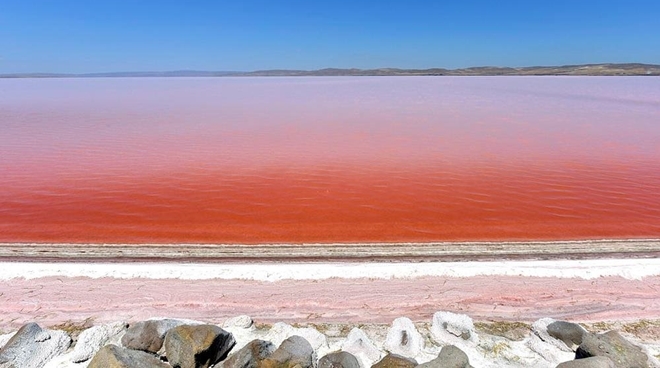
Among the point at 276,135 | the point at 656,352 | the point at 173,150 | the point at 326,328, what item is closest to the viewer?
the point at 656,352

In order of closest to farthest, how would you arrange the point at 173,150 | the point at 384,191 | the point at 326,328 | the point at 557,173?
the point at 326,328 → the point at 384,191 → the point at 557,173 → the point at 173,150

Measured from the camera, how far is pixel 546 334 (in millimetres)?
5160

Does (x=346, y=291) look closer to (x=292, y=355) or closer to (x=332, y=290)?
(x=332, y=290)

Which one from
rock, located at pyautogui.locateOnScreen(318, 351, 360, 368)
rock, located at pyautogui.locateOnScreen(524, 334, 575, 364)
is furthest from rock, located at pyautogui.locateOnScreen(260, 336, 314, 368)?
rock, located at pyautogui.locateOnScreen(524, 334, 575, 364)

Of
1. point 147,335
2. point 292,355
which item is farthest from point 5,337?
point 292,355

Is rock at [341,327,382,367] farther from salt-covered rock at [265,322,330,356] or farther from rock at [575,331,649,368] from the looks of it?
rock at [575,331,649,368]

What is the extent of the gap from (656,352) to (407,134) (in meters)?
16.9

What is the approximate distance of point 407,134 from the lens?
20953mm

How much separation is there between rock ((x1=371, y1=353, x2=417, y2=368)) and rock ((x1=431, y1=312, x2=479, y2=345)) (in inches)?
32.3

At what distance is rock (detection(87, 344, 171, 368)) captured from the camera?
167 inches

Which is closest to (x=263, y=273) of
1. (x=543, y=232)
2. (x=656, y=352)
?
(x=656, y=352)

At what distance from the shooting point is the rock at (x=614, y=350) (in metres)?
4.45

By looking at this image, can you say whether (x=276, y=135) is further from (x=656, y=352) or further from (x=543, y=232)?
(x=656, y=352)

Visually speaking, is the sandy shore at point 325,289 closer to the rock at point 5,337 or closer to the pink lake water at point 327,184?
the rock at point 5,337
